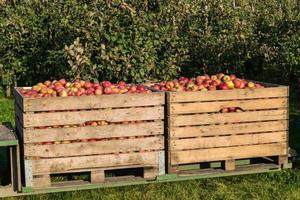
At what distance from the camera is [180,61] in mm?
9523

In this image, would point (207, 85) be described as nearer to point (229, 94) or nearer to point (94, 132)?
point (229, 94)

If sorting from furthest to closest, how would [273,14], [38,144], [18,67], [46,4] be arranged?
[273,14] → [46,4] → [18,67] → [38,144]

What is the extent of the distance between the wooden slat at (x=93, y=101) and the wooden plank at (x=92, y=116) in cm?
5

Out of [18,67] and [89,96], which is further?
[18,67]

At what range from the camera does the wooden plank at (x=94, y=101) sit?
4.54m

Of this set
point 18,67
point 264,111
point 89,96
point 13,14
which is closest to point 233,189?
point 264,111

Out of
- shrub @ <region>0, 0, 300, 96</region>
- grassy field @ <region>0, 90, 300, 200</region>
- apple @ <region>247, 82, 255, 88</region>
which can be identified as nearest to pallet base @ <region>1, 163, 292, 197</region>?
grassy field @ <region>0, 90, 300, 200</region>

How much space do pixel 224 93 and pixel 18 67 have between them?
6.54 meters

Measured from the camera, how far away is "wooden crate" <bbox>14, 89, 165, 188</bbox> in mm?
4577

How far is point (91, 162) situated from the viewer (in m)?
4.74

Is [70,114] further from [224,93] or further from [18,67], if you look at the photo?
[18,67]

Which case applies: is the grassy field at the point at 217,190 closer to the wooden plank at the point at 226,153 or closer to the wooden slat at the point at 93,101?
the wooden plank at the point at 226,153

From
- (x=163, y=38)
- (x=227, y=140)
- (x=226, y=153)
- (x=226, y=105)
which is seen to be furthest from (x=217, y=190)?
(x=163, y=38)

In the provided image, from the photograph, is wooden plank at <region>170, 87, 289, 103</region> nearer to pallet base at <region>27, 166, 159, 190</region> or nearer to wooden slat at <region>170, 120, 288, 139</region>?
wooden slat at <region>170, 120, 288, 139</region>
